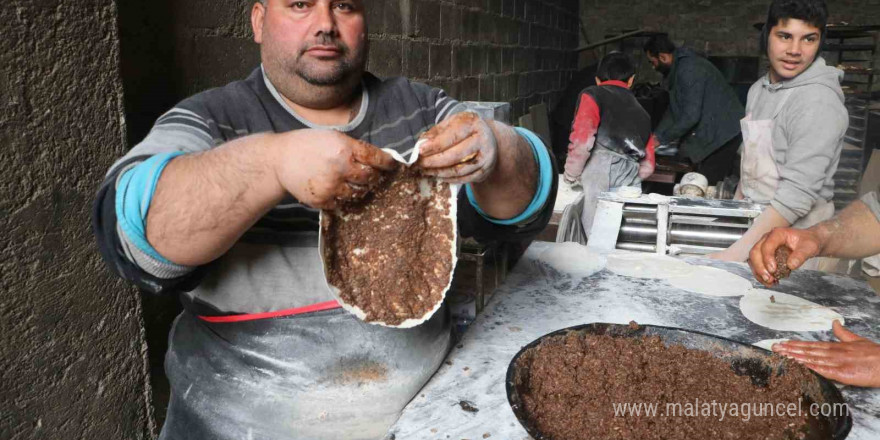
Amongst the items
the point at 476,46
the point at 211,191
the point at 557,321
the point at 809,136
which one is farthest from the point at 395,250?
the point at 476,46

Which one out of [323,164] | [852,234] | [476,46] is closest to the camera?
[323,164]

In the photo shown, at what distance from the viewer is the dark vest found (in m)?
4.25

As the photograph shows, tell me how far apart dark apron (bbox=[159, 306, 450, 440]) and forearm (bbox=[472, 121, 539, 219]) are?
0.33 meters

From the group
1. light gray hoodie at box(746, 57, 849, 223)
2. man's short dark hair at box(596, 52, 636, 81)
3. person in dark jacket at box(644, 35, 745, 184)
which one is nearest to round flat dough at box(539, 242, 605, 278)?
light gray hoodie at box(746, 57, 849, 223)

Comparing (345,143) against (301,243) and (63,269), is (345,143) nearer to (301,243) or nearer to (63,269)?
(301,243)

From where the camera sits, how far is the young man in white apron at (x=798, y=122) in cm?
255

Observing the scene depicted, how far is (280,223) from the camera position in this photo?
132cm

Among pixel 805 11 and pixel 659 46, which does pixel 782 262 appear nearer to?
pixel 805 11

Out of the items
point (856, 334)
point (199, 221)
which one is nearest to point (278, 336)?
point (199, 221)

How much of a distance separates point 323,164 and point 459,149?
26 centimetres

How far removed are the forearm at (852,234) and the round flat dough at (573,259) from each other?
64cm

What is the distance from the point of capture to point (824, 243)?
169 cm

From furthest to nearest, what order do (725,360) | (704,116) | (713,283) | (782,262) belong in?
(704,116) < (713,283) < (782,262) < (725,360)

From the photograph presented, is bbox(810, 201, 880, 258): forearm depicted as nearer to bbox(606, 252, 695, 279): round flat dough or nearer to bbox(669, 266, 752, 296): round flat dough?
bbox(669, 266, 752, 296): round flat dough
